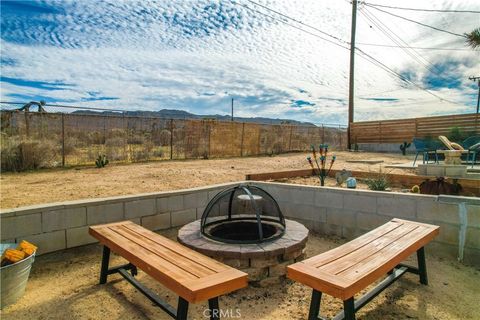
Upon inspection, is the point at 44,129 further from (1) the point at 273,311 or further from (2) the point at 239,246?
(1) the point at 273,311

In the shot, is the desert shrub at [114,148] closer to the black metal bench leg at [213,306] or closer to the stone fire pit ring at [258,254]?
the stone fire pit ring at [258,254]

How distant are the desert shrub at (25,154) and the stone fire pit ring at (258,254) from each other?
22.2 ft

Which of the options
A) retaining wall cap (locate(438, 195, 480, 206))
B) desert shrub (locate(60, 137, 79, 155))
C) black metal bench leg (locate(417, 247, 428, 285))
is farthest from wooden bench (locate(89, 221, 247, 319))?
desert shrub (locate(60, 137, 79, 155))

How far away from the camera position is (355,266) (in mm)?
1816

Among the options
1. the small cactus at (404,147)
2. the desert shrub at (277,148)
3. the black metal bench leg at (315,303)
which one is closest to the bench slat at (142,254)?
the black metal bench leg at (315,303)

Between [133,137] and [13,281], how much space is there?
802 centimetres

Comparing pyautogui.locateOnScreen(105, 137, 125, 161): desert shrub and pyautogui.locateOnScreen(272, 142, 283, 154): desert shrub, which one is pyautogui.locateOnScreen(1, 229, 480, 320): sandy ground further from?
pyautogui.locateOnScreen(272, 142, 283, 154): desert shrub

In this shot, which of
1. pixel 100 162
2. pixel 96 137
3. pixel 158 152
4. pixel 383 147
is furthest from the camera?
pixel 383 147

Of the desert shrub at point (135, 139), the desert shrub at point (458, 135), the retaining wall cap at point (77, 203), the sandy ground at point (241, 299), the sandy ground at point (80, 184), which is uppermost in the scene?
the desert shrub at point (458, 135)

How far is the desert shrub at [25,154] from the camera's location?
7188 millimetres

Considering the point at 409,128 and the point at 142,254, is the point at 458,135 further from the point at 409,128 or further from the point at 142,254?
the point at 142,254

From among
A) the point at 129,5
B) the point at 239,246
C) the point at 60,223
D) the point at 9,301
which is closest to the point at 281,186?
the point at 239,246

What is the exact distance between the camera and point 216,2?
313 inches

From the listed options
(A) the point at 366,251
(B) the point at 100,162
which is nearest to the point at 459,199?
(A) the point at 366,251
